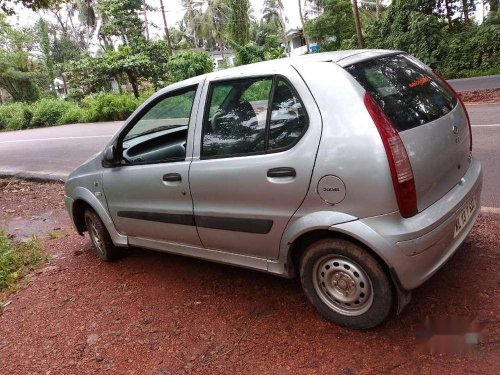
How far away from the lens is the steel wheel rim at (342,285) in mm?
2521

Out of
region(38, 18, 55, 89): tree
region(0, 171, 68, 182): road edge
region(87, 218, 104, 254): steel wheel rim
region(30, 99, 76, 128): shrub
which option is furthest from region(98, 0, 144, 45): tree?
region(87, 218, 104, 254): steel wheel rim

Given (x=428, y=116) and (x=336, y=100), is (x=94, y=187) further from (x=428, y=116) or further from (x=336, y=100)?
(x=428, y=116)

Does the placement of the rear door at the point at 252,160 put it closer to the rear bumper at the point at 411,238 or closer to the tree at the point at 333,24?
the rear bumper at the point at 411,238

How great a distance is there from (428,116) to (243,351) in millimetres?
1852

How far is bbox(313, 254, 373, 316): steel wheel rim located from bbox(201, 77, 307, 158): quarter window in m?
0.79

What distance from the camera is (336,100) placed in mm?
2438

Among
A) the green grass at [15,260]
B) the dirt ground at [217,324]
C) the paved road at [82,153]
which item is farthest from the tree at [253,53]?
the dirt ground at [217,324]

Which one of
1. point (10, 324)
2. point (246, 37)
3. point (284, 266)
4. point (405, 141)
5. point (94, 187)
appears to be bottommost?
point (10, 324)

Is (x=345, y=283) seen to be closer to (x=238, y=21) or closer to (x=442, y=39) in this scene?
(x=442, y=39)

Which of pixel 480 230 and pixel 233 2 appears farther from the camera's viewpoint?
pixel 233 2

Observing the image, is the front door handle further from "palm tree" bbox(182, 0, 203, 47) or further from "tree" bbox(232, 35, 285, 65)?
"palm tree" bbox(182, 0, 203, 47)

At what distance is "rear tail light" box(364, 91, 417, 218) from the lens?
224 cm

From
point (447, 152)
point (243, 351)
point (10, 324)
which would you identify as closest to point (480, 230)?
point (447, 152)

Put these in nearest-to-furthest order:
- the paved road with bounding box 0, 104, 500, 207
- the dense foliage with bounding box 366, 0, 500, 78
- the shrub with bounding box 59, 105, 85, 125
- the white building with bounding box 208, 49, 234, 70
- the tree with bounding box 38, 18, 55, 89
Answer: the paved road with bounding box 0, 104, 500, 207 < the dense foliage with bounding box 366, 0, 500, 78 < the shrub with bounding box 59, 105, 85, 125 < the white building with bounding box 208, 49, 234, 70 < the tree with bounding box 38, 18, 55, 89
